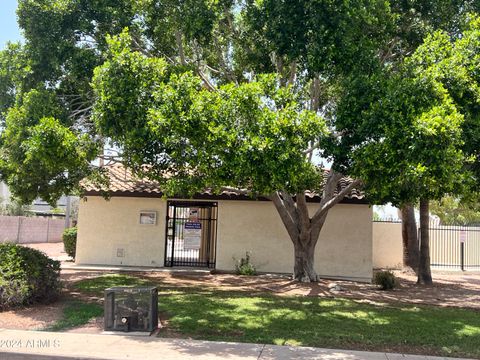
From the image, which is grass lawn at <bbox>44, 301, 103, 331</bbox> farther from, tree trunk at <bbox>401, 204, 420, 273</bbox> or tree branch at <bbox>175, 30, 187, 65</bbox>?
tree trunk at <bbox>401, 204, 420, 273</bbox>

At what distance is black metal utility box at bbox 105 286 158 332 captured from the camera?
8.77 metres

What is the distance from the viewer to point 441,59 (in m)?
9.77

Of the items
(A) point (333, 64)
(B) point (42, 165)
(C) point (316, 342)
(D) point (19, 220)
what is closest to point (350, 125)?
(A) point (333, 64)

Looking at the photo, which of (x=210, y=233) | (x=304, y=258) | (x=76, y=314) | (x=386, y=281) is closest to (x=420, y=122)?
(x=76, y=314)

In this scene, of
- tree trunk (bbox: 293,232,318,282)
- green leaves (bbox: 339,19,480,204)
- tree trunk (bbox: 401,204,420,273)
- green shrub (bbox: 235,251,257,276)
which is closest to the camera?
green leaves (bbox: 339,19,480,204)

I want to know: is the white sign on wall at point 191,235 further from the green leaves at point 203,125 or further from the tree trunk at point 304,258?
the green leaves at point 203,125

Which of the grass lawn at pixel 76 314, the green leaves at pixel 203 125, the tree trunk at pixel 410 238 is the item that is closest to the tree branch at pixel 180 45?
the green leaves at pixel 203 125

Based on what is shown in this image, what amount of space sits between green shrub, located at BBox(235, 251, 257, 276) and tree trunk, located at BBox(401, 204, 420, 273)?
6.18 metres

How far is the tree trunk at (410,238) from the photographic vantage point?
62.5 feet

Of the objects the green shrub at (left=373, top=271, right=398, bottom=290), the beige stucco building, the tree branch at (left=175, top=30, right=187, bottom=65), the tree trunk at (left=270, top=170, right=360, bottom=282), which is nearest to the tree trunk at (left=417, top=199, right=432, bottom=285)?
the beige stucco building

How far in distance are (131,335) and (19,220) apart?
28.2m

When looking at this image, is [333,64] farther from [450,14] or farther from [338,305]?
[338,305]

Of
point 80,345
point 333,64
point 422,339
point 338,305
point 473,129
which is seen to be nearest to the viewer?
point 80,345

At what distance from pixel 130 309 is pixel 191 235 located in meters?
9.73
